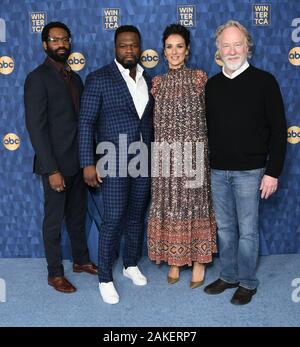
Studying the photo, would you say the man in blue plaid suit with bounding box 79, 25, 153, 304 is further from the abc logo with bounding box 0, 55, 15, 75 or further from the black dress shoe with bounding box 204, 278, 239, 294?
the abc logo with bounding box 0, 55, 15, 75

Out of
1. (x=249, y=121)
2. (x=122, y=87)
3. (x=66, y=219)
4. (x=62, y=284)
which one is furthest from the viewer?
(x=66, y=219)

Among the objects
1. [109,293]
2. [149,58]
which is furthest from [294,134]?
[109,293]

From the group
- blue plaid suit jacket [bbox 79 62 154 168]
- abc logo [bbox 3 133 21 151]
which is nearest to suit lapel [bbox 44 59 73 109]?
blue plaid suit jacket [bbox 79 62 154 168]

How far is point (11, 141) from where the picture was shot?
8.69ft

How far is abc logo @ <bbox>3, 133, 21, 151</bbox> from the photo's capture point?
2641 mm

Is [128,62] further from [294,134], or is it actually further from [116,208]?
[294,134]

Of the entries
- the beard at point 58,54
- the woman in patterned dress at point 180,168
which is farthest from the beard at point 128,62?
the beard at point 58,54

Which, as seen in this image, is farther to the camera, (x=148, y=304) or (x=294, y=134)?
(x=294, y=134)

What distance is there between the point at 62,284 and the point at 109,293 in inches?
11.6

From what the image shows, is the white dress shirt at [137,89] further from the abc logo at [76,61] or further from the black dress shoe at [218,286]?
the black dress shoe at [218,286]

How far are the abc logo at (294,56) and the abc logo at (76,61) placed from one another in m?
1.23

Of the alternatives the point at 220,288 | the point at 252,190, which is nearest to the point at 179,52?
the point at 252,190

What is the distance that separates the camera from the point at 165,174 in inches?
87.6

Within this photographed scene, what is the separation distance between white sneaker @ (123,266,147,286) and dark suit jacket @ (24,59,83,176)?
644 mm
